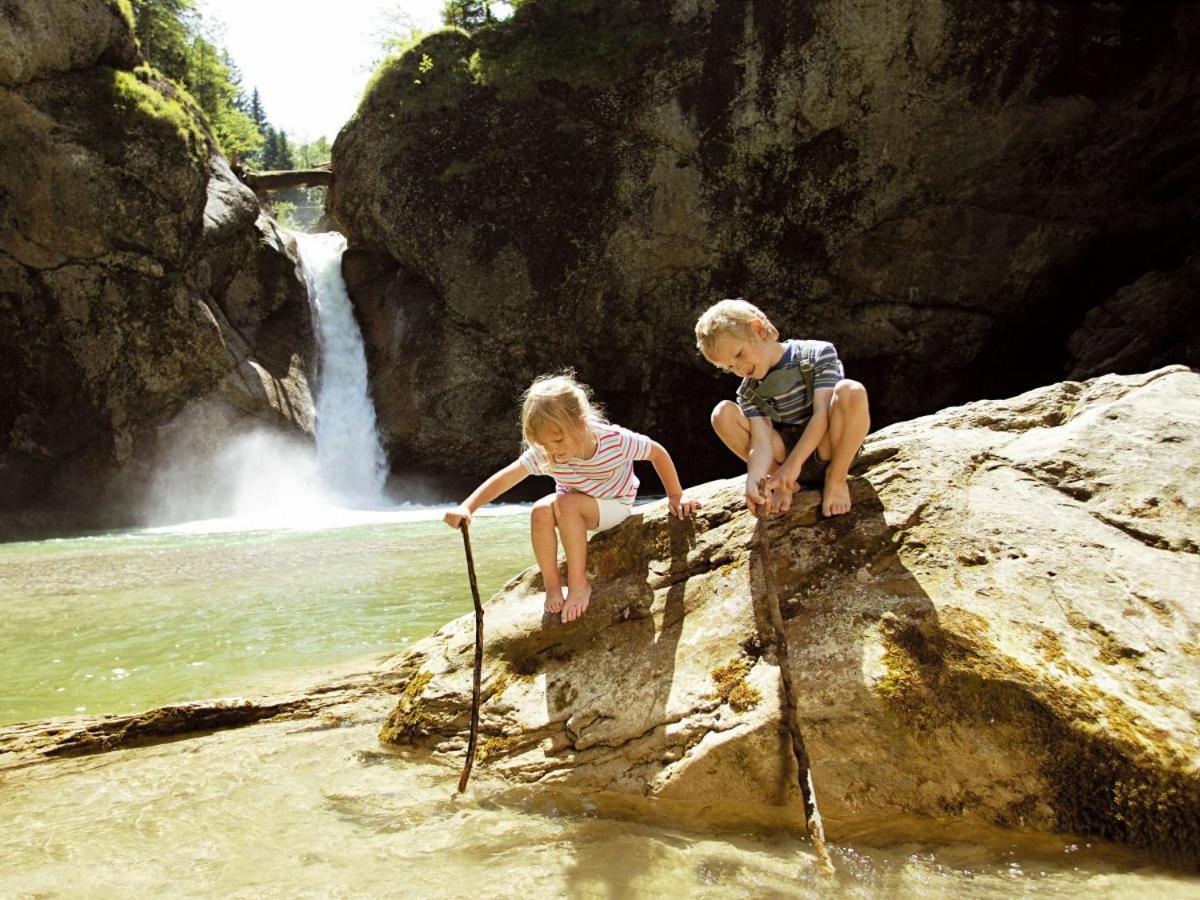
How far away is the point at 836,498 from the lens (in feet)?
10.2

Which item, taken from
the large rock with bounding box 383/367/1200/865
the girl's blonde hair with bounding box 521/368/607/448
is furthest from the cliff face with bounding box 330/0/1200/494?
the girl's blonde hair with bounding box 521/368/607/448

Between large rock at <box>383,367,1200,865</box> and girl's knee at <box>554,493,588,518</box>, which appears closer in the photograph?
large rock at <box>383,367,1200,865</box>

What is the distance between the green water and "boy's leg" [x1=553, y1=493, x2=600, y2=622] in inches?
75.7

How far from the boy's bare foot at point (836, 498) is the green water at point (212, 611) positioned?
2947 millimetres

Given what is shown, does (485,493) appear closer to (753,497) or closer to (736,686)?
(753,497)

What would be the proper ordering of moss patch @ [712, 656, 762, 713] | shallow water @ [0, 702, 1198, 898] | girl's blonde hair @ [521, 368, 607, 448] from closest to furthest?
shallow water @ [0, 702, 1198, 898]
moss patch @ [712, 656, 762, 713]
girl's blonde hair @ [521, 368, 607, 448]

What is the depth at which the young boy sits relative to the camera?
10.2ft

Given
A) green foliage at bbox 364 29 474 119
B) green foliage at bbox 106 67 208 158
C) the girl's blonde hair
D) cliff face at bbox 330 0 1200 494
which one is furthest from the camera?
green foliage at bbox 364 29 474 119

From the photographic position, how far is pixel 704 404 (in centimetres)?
1822

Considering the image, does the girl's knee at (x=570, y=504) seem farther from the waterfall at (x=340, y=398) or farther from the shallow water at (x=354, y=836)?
the waterfall at (x=340, y=398)

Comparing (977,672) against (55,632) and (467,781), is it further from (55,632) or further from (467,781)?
(55,632)

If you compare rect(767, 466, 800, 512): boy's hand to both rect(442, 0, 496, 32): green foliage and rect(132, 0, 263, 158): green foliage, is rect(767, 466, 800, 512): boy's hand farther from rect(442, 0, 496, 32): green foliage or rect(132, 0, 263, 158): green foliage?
rect(132, 0, 263, 158): green foliage

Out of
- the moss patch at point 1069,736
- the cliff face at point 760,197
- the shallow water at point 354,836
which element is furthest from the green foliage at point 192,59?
the moss patch at point 1069,736

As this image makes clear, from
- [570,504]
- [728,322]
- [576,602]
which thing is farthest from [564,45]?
[576,602]
